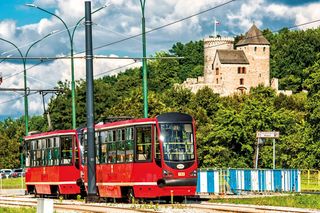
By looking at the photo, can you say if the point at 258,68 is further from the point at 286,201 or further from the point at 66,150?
the point at 286,201

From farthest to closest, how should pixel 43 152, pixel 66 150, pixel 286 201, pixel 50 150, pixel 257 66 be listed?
pixel 257 66
pixel 43 152
pixel 50 150
pixel 66 150
pixel 286 201

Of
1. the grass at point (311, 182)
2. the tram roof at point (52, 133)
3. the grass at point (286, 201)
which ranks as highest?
the tram roof at point (52, 133)

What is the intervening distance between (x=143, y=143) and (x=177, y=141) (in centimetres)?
117

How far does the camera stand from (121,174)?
33625mm

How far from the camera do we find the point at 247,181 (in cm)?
4056

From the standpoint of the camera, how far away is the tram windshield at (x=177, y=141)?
3183cm

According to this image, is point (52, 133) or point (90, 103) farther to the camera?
point (52, 133)

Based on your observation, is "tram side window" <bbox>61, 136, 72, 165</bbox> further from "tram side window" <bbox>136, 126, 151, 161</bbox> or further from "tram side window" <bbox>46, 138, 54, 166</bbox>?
"tram side window" <bbox>136, 126, 151, 161</bbox>

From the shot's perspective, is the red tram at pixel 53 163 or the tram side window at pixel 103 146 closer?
the tram side window at pixel 103 146

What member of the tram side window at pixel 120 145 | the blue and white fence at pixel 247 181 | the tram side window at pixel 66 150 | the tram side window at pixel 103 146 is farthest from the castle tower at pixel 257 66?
the tram side window at pixel 120 145

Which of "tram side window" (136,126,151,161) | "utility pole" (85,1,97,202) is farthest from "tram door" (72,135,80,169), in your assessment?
"tram side window" (136,126,151,161)

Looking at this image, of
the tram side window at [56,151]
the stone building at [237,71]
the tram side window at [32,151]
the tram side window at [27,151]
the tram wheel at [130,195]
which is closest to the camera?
the tram wheel at [130,195]

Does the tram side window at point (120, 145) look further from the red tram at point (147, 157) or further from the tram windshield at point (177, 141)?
the tram windshield at point (177, 141)

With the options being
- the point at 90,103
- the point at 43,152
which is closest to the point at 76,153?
the point at 43,152
